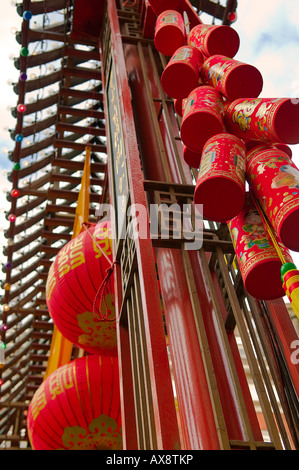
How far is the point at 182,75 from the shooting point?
168 centimetres

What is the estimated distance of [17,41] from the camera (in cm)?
479

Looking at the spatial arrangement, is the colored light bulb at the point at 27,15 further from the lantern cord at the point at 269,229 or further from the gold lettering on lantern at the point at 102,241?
the lantern cord at the point at 269,229

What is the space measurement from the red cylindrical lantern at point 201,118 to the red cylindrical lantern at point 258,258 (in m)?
0.30

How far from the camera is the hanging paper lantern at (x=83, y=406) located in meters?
3.25

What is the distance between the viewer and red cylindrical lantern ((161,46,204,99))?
5.48 feet

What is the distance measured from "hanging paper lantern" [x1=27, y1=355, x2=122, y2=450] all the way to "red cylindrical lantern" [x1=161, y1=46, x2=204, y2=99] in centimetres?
220

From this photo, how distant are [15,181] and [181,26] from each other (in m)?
4.05

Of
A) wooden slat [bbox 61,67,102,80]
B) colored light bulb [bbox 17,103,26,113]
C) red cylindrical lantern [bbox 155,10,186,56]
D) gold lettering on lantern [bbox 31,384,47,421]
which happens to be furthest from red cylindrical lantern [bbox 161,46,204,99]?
wooden slat [bbox 61,67,102,80]

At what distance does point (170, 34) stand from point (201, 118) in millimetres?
726

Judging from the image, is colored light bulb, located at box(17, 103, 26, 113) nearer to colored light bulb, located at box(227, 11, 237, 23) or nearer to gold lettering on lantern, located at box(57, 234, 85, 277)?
colored light bulb, located at box(227, 11, 237, 23)

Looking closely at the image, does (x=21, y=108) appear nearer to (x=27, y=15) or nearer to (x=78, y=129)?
(x=78, y=129)

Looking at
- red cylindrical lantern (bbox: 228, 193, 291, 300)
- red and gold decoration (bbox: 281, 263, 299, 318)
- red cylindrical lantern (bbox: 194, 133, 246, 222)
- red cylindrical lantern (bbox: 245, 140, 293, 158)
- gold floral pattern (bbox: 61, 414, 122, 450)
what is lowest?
red and gold decoration (bbox: 281, 263, 299, 318)

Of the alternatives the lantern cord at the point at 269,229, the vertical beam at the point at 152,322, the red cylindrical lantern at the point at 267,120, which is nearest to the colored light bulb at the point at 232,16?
the vertical beam at the point at 152,322

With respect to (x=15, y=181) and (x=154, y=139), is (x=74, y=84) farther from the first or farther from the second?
(x=154, y=139)
